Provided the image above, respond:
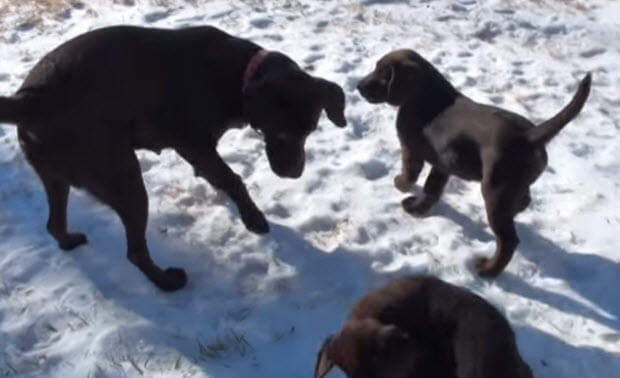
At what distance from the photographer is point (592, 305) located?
420 centimetres

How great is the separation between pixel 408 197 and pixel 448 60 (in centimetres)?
199

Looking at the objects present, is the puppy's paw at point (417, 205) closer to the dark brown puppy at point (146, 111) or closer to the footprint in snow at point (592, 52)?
the dark brown puppy at point (146, 111)

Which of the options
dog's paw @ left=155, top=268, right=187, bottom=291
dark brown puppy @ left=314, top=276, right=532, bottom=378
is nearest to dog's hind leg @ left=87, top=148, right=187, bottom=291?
dog's paw @ left=155, top=268, right=187, bottom=291

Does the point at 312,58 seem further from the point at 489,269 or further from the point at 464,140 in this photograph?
the point at 489,269

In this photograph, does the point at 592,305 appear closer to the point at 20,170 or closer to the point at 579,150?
the point at 579,150

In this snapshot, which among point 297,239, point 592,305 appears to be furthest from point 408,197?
point 592,305

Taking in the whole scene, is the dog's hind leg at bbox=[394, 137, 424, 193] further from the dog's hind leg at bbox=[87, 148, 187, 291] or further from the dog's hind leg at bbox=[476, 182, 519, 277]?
the dog's hind leg at bbox=[87, 148, 187, 291]

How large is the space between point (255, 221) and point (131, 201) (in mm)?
826

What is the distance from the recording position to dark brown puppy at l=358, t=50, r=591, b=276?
13.2 ft

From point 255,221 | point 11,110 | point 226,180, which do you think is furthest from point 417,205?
point 11,110

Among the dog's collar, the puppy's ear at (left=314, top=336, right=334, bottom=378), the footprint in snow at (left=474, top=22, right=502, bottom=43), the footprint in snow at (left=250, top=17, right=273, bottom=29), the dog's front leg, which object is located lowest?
the footprint in snow at (left=250, top=17, right=273, bottom=29)

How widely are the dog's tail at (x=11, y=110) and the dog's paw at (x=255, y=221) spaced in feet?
4.65

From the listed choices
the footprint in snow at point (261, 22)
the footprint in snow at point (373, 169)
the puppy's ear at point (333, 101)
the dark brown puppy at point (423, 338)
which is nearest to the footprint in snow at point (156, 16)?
the footprint in snow at point (261, 22)

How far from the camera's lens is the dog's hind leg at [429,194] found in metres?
4.79
